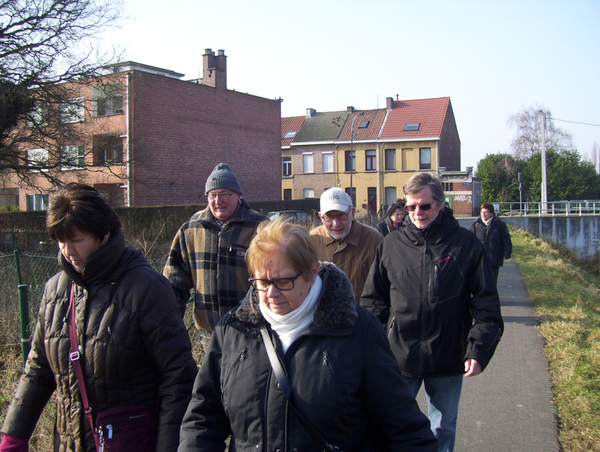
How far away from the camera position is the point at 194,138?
33.7 metres

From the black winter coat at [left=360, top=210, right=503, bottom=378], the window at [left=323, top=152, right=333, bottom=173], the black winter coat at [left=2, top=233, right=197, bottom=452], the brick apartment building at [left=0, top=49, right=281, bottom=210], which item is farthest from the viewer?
the window at [left=323, top=152, right=333, bottom=173]

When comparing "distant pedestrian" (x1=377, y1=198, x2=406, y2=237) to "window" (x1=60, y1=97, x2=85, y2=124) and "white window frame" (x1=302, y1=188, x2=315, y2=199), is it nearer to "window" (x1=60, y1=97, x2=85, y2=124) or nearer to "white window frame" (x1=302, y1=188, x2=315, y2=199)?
"window" (x1=60, y1=97, x2=85, y2=124)

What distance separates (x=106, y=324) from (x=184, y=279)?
165 cm

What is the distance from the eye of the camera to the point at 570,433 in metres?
4.41

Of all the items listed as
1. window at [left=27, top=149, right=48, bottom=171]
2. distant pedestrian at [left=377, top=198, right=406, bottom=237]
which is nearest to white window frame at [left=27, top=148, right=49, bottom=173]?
window at [left=27, top=149, right=48, bottom=171]

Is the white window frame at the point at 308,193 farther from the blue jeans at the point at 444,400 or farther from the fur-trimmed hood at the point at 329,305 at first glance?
the fur-trimmed hood at the point at 329,305

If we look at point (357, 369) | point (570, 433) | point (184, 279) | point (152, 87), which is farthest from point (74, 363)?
point (152, 87)

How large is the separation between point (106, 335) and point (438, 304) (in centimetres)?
191

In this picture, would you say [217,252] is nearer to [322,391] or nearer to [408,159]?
[322,391]

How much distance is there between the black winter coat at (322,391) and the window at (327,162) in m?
49.4

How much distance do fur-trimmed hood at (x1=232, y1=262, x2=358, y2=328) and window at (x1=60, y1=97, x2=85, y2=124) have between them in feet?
58.1

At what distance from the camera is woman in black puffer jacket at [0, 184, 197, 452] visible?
237cm

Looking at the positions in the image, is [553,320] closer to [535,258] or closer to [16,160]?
[535,258]

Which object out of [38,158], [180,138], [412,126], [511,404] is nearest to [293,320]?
[511,404]
